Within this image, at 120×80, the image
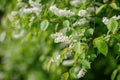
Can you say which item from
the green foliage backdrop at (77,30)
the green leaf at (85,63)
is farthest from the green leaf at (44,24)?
the green leaf at (85,63)

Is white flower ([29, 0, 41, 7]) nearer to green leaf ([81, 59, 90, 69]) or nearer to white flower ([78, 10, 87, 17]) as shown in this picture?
white flower ([78, 10, 87, 17])

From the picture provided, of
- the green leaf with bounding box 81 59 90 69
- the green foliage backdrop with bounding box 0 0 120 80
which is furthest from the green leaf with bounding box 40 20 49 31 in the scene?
the green leaf with bounding box 81 59 90 69

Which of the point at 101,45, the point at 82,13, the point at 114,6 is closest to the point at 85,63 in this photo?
the point at 101,45

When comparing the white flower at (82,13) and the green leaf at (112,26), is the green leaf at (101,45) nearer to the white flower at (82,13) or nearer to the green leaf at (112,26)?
the green leaf at (112,26)

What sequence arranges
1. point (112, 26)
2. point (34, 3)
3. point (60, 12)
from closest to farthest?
point (112, 26)
point (60, 12)
point (34, 3)

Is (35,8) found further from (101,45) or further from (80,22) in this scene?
(101,45)

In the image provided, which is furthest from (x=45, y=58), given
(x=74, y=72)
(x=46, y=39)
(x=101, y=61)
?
(x=74, y=72)

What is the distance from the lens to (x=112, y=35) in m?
1.79

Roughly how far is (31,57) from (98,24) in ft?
5.91

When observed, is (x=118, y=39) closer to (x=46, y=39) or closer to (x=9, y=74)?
(x=46, y=39)

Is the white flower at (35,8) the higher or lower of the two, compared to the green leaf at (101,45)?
higher

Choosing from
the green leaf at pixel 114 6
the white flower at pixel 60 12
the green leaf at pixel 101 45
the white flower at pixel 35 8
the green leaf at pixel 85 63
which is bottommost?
the green leaf at pixel 85 63

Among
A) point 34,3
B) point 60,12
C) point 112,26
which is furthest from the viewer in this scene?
point 34,3

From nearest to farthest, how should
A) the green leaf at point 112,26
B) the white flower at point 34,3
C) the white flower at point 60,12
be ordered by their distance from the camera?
the green leaf at point 112,26
the white flower at point 60,12
the white flower at point 34,3
